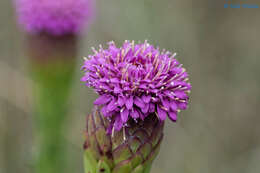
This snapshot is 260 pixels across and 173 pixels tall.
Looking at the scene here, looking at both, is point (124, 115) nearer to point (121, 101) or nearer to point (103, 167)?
point (121, 101)

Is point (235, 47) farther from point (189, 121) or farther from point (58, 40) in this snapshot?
point (58, 40)

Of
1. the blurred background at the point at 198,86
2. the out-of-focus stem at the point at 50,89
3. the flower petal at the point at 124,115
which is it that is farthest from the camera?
the blurred background at the point at 198,86

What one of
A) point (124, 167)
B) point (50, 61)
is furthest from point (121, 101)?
point (50, 61)

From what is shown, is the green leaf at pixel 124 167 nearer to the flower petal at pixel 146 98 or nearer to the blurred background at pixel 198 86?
the flower petal at pixel 146 98

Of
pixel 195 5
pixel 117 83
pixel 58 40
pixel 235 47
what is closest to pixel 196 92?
pixel 235 47

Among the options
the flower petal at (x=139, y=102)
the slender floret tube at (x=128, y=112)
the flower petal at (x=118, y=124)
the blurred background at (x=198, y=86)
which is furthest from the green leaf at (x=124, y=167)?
the blurred background at (x=198, y=86)

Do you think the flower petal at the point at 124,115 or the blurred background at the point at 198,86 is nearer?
the flower petal at the point at 124,115

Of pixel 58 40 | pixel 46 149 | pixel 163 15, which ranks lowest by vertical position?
pixel 46 149
